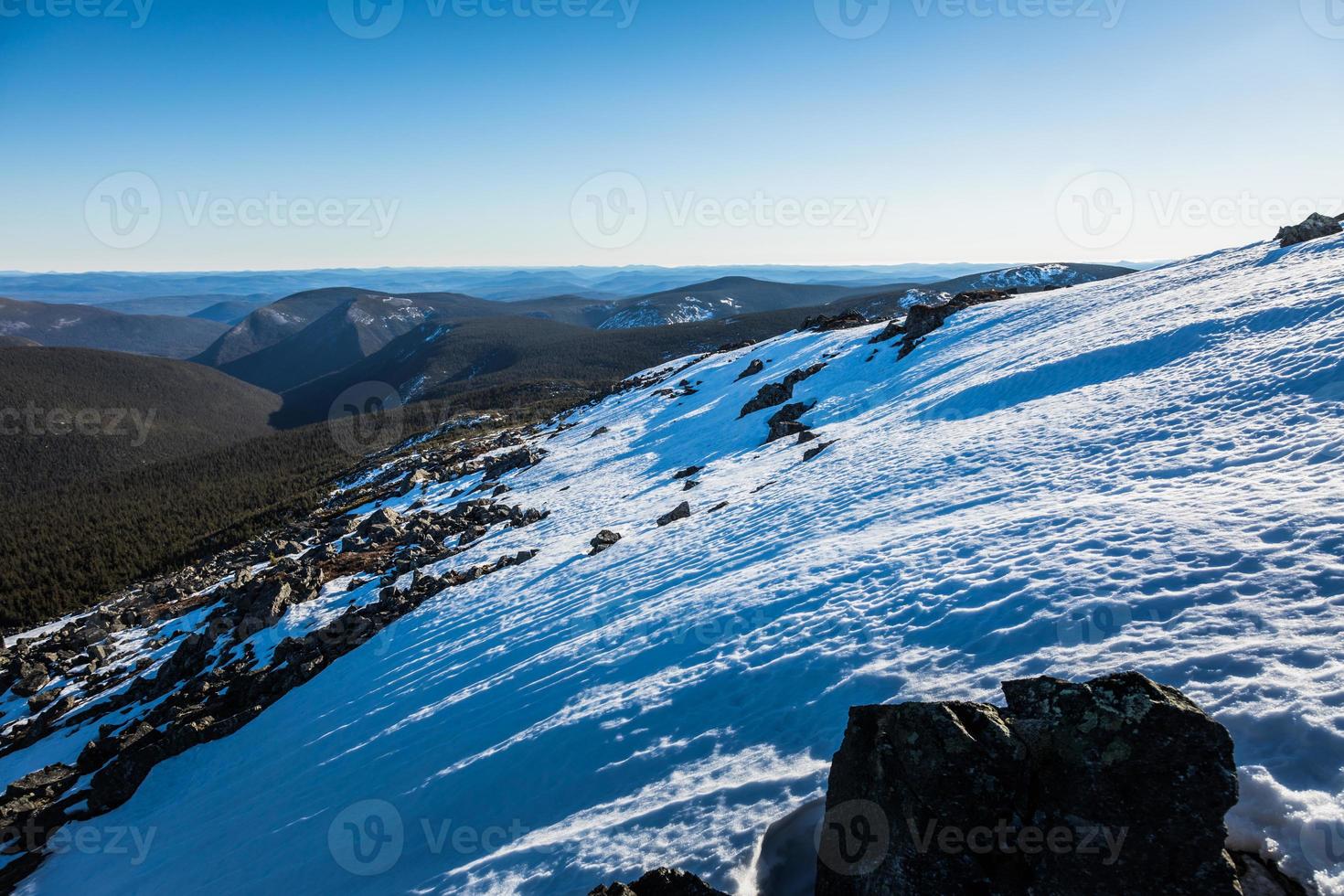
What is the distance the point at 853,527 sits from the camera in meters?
12.7

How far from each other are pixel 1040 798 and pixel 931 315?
3788 centimetres

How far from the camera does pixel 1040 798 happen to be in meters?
4.18

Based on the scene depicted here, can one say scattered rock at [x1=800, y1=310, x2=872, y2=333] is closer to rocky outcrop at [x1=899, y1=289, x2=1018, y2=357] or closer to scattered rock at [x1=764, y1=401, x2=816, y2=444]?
rocky outcrop at [x1=899, y1=289, x2=1018, y2=357]

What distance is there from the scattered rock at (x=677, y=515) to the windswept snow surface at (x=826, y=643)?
1.99 metres

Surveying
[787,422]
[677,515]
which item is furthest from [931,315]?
[677,515]

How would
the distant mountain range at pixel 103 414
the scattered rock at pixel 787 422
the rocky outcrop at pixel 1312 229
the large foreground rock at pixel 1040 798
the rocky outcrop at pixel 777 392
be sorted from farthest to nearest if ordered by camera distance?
the distant mountain range at pixel 103 414
the rocky outcrop at pixel 777 392
the scattered rock at pixel 787 422
the rocky outcrop at pixel 1312 229
the large foreground rock at pixel 1040 798

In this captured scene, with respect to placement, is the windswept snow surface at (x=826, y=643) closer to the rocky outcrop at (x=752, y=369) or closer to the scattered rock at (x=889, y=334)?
the scattered rock at (x=889, y=334)

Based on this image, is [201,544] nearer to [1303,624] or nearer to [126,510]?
[126,510]

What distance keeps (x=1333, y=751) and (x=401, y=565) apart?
25.3 m

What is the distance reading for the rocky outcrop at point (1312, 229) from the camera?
72.4 ft

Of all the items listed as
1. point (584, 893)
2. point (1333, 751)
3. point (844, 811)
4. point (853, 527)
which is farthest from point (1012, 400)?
point (584, 893)

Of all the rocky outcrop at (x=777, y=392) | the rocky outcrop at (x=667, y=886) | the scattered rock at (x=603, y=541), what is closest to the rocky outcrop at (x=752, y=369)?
the rocky outcrop at (x=777, y=392)

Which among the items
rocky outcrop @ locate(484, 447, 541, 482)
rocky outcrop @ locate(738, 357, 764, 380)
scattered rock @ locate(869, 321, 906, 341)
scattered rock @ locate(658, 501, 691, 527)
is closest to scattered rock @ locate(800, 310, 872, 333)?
rocky outcrop @ locate(738, 357, 764, 380)

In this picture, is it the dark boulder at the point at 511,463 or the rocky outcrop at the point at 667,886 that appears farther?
the dark boulder at the point at 511,463
